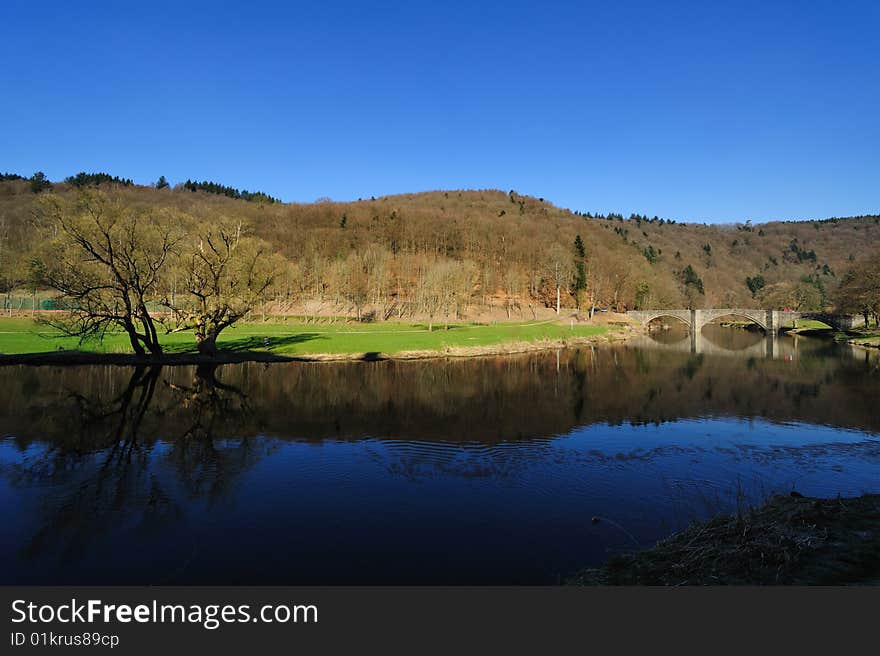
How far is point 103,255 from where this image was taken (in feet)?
136

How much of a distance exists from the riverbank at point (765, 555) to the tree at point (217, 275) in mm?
41776

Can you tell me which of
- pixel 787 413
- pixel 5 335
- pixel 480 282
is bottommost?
pixel 787 413

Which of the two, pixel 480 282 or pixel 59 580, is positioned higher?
pixel 480 282

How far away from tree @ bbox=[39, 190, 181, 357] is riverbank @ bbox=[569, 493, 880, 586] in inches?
1678

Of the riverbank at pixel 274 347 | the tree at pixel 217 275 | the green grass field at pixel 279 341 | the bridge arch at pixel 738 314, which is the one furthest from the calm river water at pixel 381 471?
the bridge arch at pixel 738 314

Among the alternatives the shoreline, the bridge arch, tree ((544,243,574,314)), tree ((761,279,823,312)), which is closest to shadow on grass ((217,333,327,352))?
the shoreline

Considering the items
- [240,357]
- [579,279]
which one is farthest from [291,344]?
[579,279]

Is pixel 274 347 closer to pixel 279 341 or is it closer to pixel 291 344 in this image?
pixel 291 344

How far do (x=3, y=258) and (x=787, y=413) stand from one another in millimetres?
109745

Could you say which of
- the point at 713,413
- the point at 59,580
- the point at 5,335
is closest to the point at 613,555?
the point at 59,580
